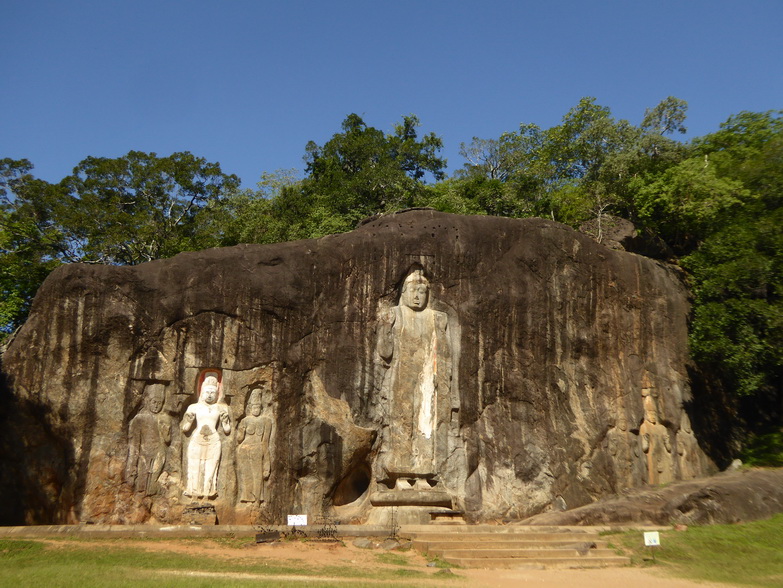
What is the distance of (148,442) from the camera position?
725 inches

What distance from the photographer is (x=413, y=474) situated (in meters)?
18.6

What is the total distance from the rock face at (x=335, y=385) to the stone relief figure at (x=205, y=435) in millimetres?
33

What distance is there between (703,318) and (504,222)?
216 inches

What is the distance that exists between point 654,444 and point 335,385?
764cm

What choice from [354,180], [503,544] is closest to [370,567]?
[503,544]

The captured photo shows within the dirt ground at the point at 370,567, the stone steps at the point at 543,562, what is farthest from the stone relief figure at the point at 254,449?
the stone steps at the point at 543,562

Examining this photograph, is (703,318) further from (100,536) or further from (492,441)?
(100,536)

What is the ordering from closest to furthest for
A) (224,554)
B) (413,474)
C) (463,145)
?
(224,554)
(413,474)
(463,145)

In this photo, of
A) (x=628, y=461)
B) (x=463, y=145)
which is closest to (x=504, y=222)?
(x=628, y=461)

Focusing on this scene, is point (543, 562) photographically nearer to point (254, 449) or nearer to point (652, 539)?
point (652, 539)

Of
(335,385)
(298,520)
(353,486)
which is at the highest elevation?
(335,385)

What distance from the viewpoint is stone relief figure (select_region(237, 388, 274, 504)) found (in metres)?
18.5

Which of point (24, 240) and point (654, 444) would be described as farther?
point (24, 240)

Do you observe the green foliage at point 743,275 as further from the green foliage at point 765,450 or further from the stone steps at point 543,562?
the stone steps at point 543,562
